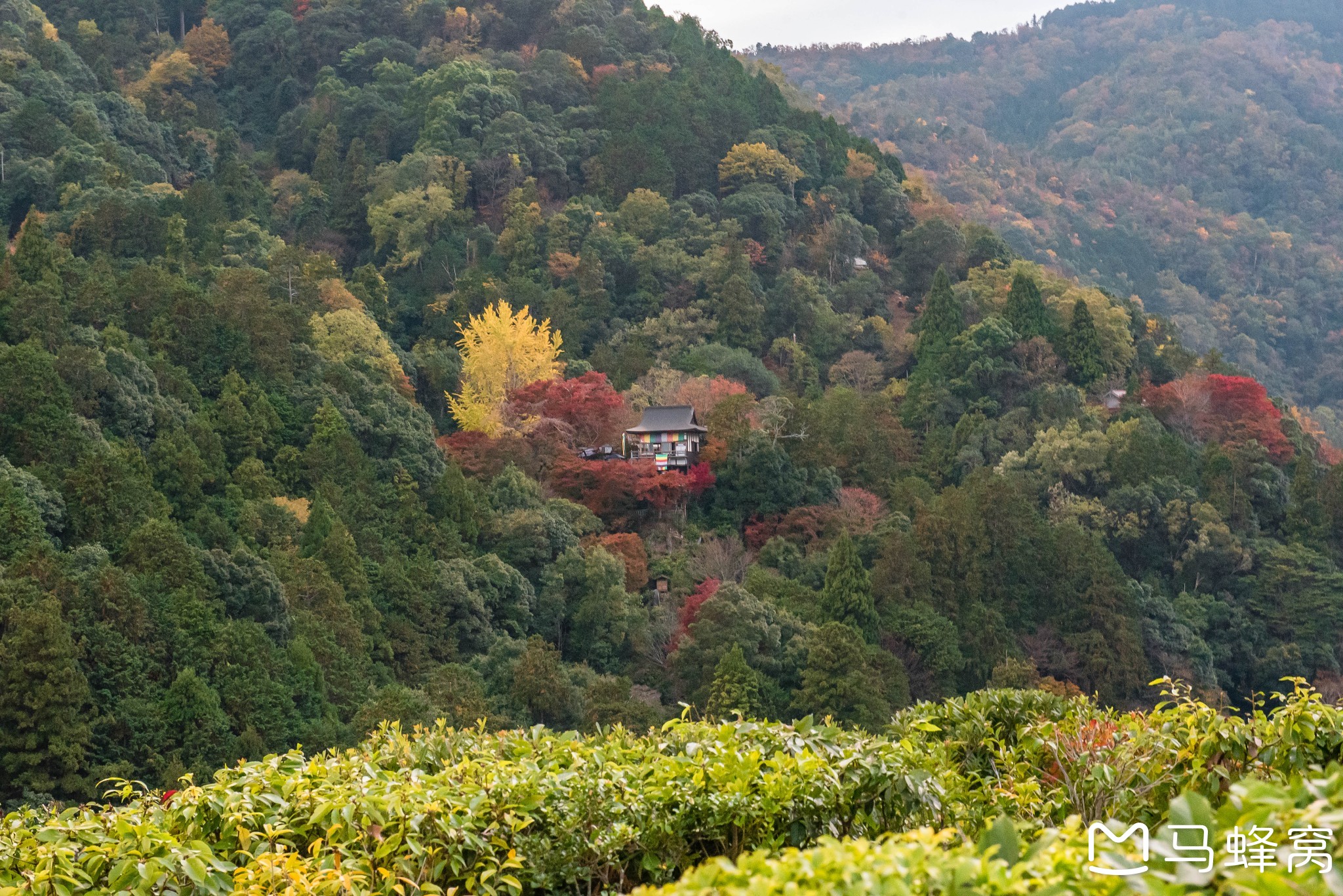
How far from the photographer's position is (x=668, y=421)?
116 ft

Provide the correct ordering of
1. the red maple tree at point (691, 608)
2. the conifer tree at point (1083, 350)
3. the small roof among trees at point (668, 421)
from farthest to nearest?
the conifer tree at point (1083, 350) < the small roof among trees at point (668, 421) < the red maple tree at point (691, 608)

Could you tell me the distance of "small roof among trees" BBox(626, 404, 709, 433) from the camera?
3503 centimetres

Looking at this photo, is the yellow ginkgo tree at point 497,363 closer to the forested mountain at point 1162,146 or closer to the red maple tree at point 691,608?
the red maple tree at point 691,608

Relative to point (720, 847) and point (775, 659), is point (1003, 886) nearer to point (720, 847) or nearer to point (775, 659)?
point (720, 847)

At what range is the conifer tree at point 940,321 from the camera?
41.2 metres

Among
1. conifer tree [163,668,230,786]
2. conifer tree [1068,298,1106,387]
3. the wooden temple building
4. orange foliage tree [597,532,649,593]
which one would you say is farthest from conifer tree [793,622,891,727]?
conifer tree [1068,298,1106,387]

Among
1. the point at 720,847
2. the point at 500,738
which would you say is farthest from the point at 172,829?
the point at 720,847

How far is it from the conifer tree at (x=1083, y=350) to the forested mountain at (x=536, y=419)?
90 mm

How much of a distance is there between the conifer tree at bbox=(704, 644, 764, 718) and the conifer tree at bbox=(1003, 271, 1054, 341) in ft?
60.3

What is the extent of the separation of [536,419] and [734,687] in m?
12.6

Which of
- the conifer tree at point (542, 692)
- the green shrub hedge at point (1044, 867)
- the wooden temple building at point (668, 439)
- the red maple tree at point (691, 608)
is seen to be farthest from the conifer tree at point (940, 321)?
the green shrub hedge at point (1044, 867)

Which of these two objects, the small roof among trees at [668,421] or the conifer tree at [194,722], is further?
the small roof among trees at [668,421]

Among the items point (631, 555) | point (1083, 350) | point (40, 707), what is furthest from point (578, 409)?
point (40, 707)

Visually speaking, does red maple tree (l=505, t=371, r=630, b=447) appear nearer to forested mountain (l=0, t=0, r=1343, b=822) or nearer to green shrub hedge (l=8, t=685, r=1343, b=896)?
forested mountain (l=0, t=0, r=1343, b=822)
